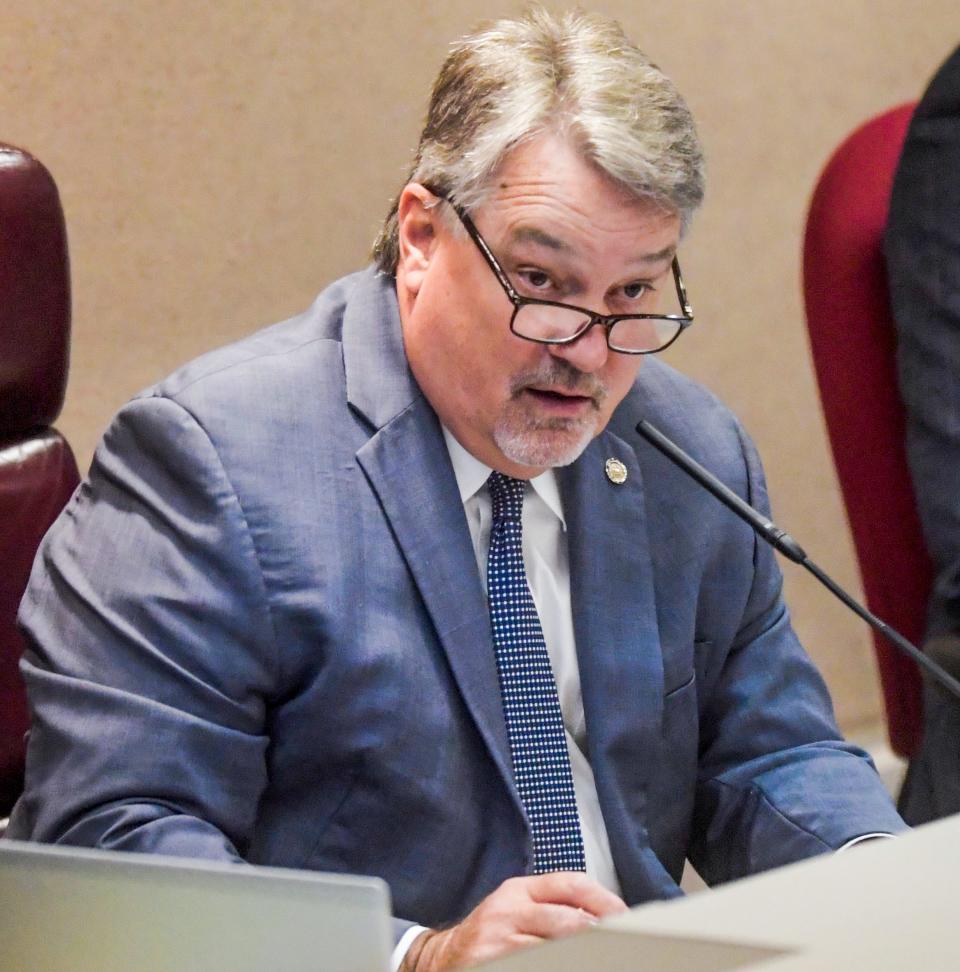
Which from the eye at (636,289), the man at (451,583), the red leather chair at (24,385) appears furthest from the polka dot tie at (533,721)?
the red leather chair at (24,385)

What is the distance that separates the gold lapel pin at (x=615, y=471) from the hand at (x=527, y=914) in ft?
1.50

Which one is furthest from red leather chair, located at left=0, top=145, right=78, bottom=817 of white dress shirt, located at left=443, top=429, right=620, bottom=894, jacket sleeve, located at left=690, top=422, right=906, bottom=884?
jacket sleeve, located at left=690, top=422, right=906, bottom=884

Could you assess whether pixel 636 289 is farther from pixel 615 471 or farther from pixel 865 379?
pixel 865 379

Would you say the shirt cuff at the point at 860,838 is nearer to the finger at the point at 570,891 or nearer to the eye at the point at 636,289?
the finger at the point at 570,891

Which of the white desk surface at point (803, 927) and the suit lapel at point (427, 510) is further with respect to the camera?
the suit lapel at point (427, 510)

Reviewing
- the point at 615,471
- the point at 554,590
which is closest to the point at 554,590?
the point at 554,590

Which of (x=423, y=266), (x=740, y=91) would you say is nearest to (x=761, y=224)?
(x=740, y=91)

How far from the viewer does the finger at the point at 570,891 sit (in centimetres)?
119

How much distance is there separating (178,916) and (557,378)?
0.83 meters

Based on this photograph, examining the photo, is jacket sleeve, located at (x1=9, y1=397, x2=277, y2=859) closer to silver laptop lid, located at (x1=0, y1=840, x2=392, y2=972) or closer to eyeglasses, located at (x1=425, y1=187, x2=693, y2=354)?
eyeglasses, located at (x1=425, y1=187, x2=693, y2=354)

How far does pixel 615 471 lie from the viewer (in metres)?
1.57

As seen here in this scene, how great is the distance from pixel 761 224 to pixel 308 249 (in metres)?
0.81

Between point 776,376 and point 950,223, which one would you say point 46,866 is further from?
point 776,376

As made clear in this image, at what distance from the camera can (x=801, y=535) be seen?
2732 mm
